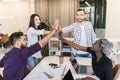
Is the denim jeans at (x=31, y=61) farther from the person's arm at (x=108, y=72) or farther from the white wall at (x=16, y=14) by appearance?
the white wall at (x=16, y=14)

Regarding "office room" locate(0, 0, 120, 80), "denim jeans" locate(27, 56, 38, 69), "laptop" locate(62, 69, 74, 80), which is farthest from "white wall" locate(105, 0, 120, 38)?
"laptop" locate(62, 69, 74, 80)

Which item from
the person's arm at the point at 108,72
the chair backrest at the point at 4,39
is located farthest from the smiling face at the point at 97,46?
the chair backrest at the point at 4,39

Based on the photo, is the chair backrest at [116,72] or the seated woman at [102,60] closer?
the seated woman at [102,60]

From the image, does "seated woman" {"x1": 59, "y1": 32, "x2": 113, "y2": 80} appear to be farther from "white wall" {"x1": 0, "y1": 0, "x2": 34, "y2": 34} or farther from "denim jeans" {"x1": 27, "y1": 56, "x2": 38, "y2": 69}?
"white wall" {"x1": 0, "y1": 0, "x2": 34, "y2": 34}

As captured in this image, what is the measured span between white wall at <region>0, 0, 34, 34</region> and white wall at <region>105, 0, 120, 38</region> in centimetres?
479

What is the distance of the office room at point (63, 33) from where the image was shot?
2510mm

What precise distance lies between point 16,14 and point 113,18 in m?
5.39

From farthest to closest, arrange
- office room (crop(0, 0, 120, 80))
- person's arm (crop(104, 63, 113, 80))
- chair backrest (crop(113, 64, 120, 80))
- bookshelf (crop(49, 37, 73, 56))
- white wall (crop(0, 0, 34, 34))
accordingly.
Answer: white wall (crop(0, 0, 34, 34))
bookshelf (crop(49, 37, 73, 56))
office room (crop(0, 0, 120, 80))
chair backrest (crop(113, 64, 120, 80))
person's arm (crop(104, 63, 113, 80))

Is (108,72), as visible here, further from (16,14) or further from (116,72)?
(16,14)

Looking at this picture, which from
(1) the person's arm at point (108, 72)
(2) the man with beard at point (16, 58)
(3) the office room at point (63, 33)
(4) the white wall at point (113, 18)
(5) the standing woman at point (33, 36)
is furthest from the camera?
(4) the white wall at point (113, 18)

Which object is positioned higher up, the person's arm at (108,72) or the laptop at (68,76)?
the person's arm at (108,72)

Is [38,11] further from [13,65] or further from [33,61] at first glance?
[13,65]

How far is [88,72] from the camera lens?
2574 mm

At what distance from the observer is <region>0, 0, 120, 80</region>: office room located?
98.8 inches
